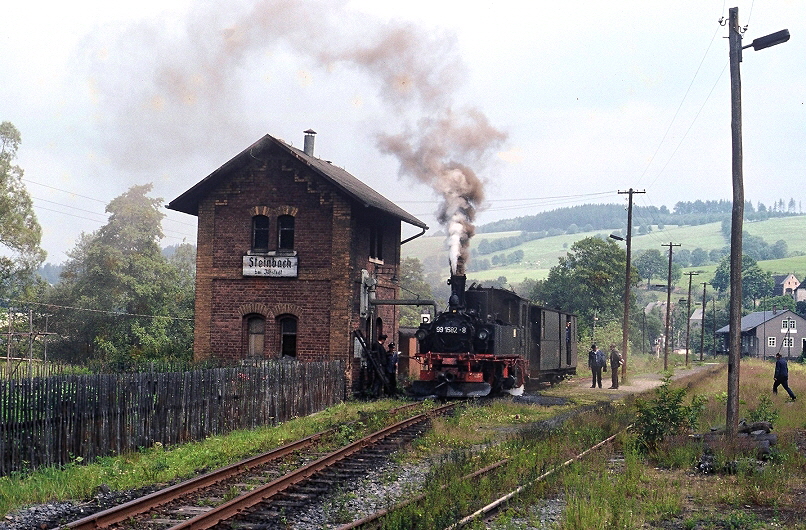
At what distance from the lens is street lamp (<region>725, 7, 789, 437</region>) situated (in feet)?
45.1

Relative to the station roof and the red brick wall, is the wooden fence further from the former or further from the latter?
the station roof

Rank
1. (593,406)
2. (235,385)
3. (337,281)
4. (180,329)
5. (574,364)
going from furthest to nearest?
(180,329)
(574,364)
(337,281)
(593,406)
(235,385)

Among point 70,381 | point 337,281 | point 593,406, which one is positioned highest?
point 337,281

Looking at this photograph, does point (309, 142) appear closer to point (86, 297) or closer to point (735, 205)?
point (735, 205)

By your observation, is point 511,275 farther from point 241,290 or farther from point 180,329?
point 241,290

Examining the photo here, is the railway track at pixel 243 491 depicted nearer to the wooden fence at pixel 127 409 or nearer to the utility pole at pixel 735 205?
the wooden fence at pixel 127 409

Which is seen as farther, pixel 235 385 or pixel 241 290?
pixel 241 290

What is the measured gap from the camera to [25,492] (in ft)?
30.0

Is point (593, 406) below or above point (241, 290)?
below

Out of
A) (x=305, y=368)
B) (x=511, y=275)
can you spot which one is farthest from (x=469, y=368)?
(x=511, y=275)

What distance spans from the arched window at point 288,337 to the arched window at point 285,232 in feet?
6.65

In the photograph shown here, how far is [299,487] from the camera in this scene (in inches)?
389

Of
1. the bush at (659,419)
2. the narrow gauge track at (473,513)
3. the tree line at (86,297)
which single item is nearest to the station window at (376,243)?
the bush at (659,419)

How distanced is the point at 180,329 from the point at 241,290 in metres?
28.1
